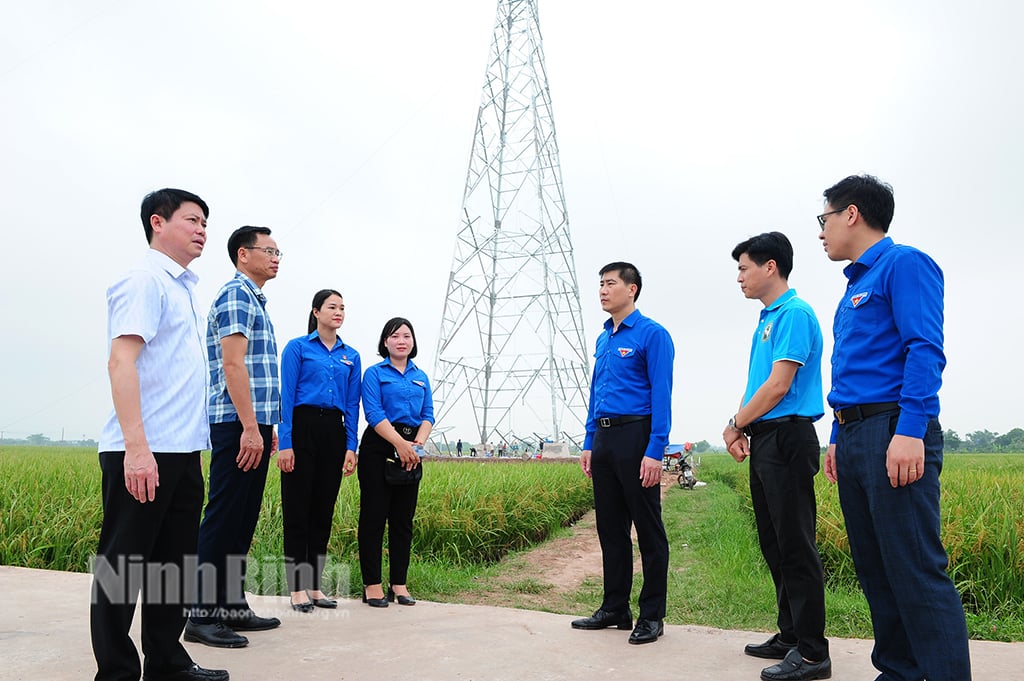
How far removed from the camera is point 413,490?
443 centimetres

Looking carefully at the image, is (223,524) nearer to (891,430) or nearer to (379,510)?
(379,510)

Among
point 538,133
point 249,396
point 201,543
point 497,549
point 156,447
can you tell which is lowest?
point 497,549

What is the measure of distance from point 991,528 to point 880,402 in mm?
3201

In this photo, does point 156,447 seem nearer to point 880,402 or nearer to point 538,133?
point 880,402

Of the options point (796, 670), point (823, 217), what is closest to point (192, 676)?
point (796, 670)

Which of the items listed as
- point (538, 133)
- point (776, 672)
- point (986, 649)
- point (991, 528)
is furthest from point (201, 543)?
point (538, 133)

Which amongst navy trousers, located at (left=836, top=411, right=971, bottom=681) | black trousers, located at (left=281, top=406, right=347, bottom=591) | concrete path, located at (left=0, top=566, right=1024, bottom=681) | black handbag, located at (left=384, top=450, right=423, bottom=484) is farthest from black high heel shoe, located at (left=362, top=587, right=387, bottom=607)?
navy trousers, located at (left=836, top=411, right=971, bottom=681)

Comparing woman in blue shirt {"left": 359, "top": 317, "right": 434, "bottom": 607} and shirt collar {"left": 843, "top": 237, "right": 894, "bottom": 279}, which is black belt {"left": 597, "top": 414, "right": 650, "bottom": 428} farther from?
shirt collar {"left": 843, "top": 237, "right": 894, "bottom": 279}

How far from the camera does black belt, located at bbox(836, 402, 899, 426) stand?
8.17 ft

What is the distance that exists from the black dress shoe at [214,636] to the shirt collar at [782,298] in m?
2.64

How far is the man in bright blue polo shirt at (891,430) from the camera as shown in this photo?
7.67ft

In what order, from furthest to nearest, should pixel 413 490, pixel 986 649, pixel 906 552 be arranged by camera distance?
pixel 413 490
pixel 986 649
pixel 906 552

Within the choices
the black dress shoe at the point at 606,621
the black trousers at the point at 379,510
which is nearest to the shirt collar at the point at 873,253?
the black dress shoe at the point at 606,621

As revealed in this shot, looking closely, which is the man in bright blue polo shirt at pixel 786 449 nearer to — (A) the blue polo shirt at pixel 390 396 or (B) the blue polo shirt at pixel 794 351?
(B) the blue polo shirt at pixel 794 351
